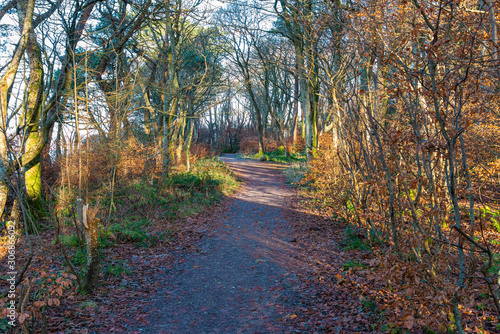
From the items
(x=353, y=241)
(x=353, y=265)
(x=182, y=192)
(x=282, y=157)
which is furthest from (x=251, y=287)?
(x=282, y=157)

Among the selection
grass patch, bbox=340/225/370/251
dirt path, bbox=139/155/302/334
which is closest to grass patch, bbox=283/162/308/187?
dirt path, bbox=139/155/302/334

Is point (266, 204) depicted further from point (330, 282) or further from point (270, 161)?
point (270, 161)

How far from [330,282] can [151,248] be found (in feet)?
13.2

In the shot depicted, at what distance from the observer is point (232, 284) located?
555 cm

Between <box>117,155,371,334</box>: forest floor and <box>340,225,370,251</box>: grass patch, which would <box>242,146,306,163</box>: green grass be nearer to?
<box>117,155,371,334</box>: forest floor

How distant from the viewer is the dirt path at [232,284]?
4.30m

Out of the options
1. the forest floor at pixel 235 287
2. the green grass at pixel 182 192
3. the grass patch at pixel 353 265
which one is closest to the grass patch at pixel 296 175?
the green grass at pixel 182 192

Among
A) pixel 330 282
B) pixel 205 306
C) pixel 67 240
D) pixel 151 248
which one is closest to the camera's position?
pixel 205 306

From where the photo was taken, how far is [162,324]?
427 centimetres

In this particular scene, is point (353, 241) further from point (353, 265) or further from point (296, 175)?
point (296, 175)

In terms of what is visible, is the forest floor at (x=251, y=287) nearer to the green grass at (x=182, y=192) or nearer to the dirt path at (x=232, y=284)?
the dirt path at (x=232, y=284)

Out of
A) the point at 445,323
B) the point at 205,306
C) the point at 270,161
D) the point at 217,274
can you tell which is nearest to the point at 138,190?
the point at 217,274

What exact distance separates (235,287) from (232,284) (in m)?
0.13

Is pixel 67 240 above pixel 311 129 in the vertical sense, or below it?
below
